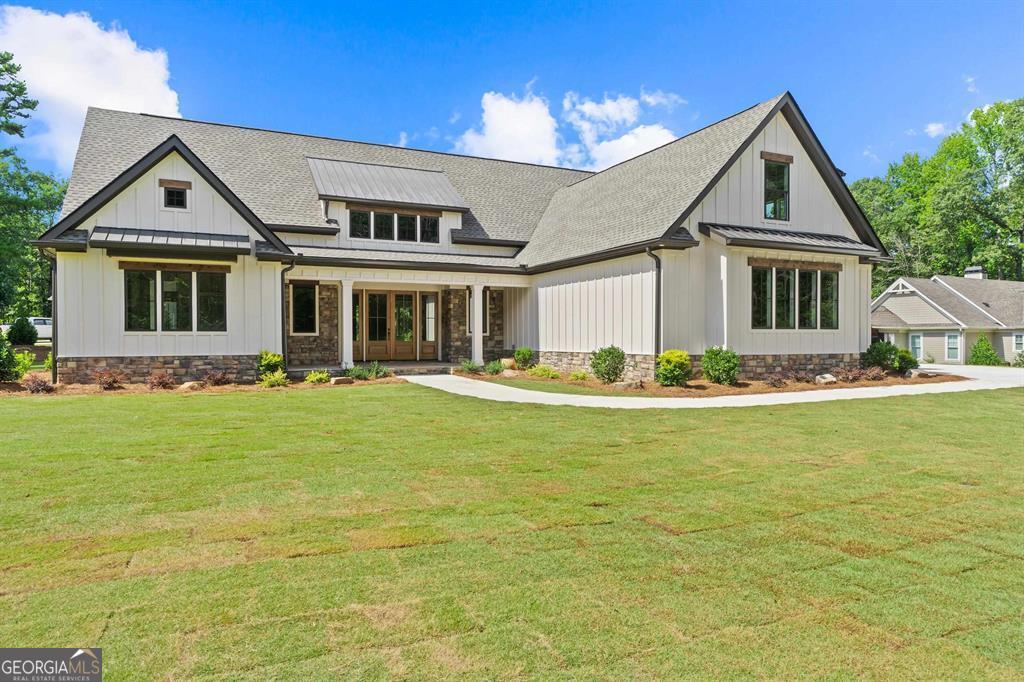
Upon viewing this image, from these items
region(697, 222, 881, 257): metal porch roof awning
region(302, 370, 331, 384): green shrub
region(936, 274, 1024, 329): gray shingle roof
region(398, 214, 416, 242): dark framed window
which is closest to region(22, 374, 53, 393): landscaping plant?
region(302, 370, 331, 384): green shrub

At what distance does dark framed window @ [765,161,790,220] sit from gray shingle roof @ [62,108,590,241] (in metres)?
8.22

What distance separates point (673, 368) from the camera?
13.8 meters

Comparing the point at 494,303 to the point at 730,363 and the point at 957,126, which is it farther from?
the point at 957,126

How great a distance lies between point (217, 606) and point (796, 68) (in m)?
26.6

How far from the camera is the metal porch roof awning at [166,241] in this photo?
13492mm

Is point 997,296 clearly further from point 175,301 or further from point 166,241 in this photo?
point 166,241

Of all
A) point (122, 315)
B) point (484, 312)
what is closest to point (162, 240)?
point (122, 315)

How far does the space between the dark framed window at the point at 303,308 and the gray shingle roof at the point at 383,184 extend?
292 cm

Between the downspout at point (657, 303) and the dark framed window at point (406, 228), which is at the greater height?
the dark framed window at point (406, 228)

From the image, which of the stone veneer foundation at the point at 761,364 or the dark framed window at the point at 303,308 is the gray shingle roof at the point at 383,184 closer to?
the dark framed window at the point at 303,308

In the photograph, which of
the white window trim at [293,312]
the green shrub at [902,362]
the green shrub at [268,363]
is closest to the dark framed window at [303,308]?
the white window trim at [293,312]

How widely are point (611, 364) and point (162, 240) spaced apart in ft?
36.8

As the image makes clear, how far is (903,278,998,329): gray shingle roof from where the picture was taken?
28.9m

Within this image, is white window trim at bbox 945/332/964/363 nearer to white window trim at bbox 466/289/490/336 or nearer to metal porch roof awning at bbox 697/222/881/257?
metal porch roof awning at bbox 697/222/881/257
